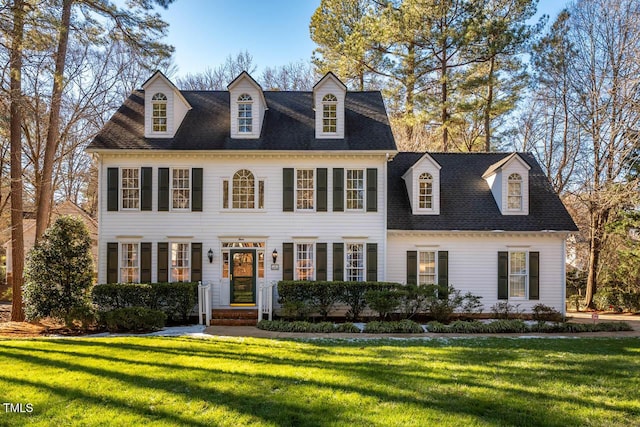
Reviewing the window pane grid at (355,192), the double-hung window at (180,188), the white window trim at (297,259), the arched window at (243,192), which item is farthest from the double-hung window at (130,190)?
the window pane grid at (355,192)

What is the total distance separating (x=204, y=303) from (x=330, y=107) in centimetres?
798

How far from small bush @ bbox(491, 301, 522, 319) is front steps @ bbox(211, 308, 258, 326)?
7.98 m

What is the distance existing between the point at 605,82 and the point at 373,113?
948 centimetres

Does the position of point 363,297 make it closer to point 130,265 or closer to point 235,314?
point 235,314

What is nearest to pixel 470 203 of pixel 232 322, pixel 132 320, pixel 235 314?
pixel 235 314

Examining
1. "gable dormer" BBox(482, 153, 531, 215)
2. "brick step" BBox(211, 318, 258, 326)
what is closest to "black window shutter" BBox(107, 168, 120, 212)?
"brick step" BBox(211, 318, 258, 326)

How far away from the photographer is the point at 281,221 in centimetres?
1388

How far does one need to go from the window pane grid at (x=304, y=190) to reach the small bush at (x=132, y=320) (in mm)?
5643

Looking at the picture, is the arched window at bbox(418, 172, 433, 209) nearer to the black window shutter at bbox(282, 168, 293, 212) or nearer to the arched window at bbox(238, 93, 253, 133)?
the black window shutter at bbox(282, 168, 293, 212)

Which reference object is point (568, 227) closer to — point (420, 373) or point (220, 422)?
point (420, 373)

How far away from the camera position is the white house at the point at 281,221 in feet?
45.1

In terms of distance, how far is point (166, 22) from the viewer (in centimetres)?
1450

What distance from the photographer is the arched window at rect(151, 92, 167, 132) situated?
14.4m

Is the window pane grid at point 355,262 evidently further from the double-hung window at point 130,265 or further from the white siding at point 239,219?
the double-hung window at point 130,265
